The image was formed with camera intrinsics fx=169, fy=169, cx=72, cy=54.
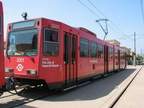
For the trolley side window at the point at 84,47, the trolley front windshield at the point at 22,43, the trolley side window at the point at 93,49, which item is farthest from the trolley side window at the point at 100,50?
the trolley front windshield at the point at 22,43

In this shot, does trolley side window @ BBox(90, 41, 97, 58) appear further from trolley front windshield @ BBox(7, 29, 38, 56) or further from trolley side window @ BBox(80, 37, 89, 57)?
trolley front windshield @ BBox(7, 29, 38, 56)

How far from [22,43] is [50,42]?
1.20 meters

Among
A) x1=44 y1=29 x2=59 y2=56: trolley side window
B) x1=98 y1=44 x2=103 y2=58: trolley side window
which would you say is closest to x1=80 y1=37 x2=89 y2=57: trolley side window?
x1=44 y1=29 x2=59 y2=56: trolley side window

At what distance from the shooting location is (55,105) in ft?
19.2

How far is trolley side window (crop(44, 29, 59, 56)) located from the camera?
669cm

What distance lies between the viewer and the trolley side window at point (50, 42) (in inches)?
263

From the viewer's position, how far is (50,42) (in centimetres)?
682

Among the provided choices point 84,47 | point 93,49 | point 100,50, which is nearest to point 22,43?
point 84,47

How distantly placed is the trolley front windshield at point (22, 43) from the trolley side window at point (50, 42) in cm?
40

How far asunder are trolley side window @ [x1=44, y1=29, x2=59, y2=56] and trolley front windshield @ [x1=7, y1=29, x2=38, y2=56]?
0.40 meters

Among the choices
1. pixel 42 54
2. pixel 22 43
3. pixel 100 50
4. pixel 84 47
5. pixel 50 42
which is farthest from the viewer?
pixel 100 50

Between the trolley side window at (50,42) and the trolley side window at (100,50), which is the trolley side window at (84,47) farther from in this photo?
the trolley side window at (100,50)

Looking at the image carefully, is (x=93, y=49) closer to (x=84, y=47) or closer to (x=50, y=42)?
(x=84, y=47)

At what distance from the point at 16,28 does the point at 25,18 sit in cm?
65
